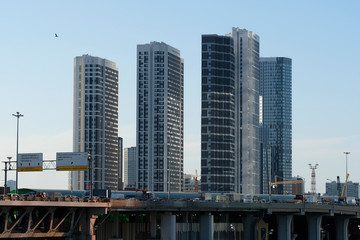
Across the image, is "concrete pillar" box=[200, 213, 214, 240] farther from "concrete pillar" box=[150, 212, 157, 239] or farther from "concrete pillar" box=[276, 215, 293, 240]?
"concrete pillar" box=[276, 215, 293, 240]

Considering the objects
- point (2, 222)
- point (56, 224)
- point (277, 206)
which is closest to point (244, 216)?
point (277, 206)

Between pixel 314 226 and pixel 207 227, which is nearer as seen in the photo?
pixel 207 227

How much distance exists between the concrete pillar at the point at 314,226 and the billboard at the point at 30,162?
59560 mm

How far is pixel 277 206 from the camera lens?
146625 millimetres

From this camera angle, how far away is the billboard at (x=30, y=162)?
139 m

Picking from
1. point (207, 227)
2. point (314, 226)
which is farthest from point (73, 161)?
point (314, 226)

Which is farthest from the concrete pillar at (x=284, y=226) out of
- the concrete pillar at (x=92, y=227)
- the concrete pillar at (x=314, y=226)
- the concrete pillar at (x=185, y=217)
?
the concrete pillar at (x=92, y=227)

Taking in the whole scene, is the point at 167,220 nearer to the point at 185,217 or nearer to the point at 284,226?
the point at 185,217

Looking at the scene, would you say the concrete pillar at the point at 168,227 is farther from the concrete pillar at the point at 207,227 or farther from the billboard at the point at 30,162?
the billboard at the point at 30,162

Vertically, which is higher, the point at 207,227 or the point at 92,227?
the point at 92,227

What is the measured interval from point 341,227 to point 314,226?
16.0 metres

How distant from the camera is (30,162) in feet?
458

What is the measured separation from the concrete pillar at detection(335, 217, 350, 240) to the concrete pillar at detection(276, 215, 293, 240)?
83.9 ft

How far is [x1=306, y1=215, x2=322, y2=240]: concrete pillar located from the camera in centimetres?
16088
